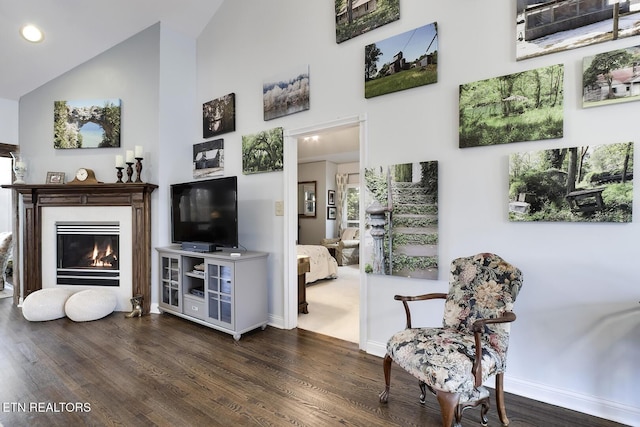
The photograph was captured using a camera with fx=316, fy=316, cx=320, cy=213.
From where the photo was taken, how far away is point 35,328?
128 inches

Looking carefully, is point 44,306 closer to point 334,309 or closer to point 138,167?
point 138,167

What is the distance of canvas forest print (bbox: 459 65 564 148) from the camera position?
1.96 metres

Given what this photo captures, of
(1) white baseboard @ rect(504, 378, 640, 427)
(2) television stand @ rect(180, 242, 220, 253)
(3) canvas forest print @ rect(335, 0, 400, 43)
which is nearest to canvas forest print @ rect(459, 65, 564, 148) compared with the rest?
(3) canvas forest print @ rect(335, 0, 400, 43)

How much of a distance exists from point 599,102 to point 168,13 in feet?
13.8

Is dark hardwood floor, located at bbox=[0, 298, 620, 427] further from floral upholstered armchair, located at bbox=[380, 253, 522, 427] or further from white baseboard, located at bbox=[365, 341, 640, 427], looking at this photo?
floral upholstered armchair, located at bbox=[380, 253, 522, 427]

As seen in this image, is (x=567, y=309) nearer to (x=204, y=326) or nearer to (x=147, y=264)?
(x=204, y=326)

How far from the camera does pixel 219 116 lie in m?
3.84

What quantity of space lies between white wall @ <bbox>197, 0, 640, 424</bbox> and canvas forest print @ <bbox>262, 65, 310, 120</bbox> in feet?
0.27

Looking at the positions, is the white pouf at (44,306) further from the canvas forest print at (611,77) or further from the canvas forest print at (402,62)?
the canvas forest print at (611,77)

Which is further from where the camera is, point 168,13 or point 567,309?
point 168,13

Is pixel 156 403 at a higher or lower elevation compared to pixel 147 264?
lower

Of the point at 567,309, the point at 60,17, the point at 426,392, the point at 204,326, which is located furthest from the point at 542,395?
the point at 60,17

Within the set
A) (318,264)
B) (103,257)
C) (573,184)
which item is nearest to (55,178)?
(103,257)

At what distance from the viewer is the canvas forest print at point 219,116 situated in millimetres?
3707
